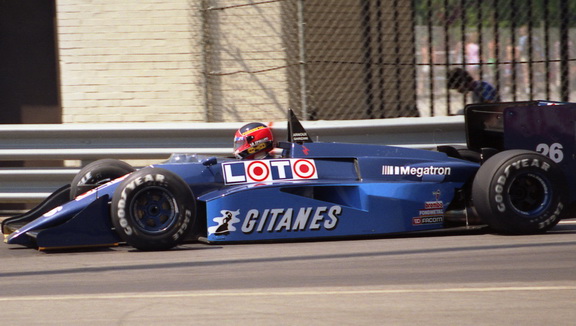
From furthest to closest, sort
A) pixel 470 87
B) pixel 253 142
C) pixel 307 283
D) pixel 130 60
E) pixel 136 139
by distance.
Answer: pixel 130 60
pixel 470 87
pixel 136 139
pixel 253 142
pixel 307 283

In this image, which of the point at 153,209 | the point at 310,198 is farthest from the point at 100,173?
the point at 310,198

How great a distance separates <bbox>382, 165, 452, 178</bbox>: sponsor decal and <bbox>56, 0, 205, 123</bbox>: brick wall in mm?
3392

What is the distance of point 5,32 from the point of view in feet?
34.2

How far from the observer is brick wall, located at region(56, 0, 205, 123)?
9906mm

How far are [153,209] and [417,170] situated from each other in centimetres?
215

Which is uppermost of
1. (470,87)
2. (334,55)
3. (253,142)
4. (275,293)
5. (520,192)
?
(334,55)

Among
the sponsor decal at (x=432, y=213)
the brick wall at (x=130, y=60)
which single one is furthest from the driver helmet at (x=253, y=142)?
the brick wall at (x=130, y=60)

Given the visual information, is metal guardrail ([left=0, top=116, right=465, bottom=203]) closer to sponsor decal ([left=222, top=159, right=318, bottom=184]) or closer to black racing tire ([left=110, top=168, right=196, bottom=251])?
sponsor decal ([left=222, top=159, right=318, bottom=184])

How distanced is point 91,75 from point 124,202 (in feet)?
12.9

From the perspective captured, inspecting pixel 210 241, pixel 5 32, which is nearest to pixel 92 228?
pixel 210 241

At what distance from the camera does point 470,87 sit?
9.69 m

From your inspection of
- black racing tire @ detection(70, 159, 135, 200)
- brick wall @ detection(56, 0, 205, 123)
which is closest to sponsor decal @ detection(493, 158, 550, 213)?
black racing tire @ detection(70, 159, 135, 200)

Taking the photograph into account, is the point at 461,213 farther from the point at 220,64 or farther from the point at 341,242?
the point at 220,64

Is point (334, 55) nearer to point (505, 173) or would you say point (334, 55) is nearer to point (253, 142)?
point (253, 142)
